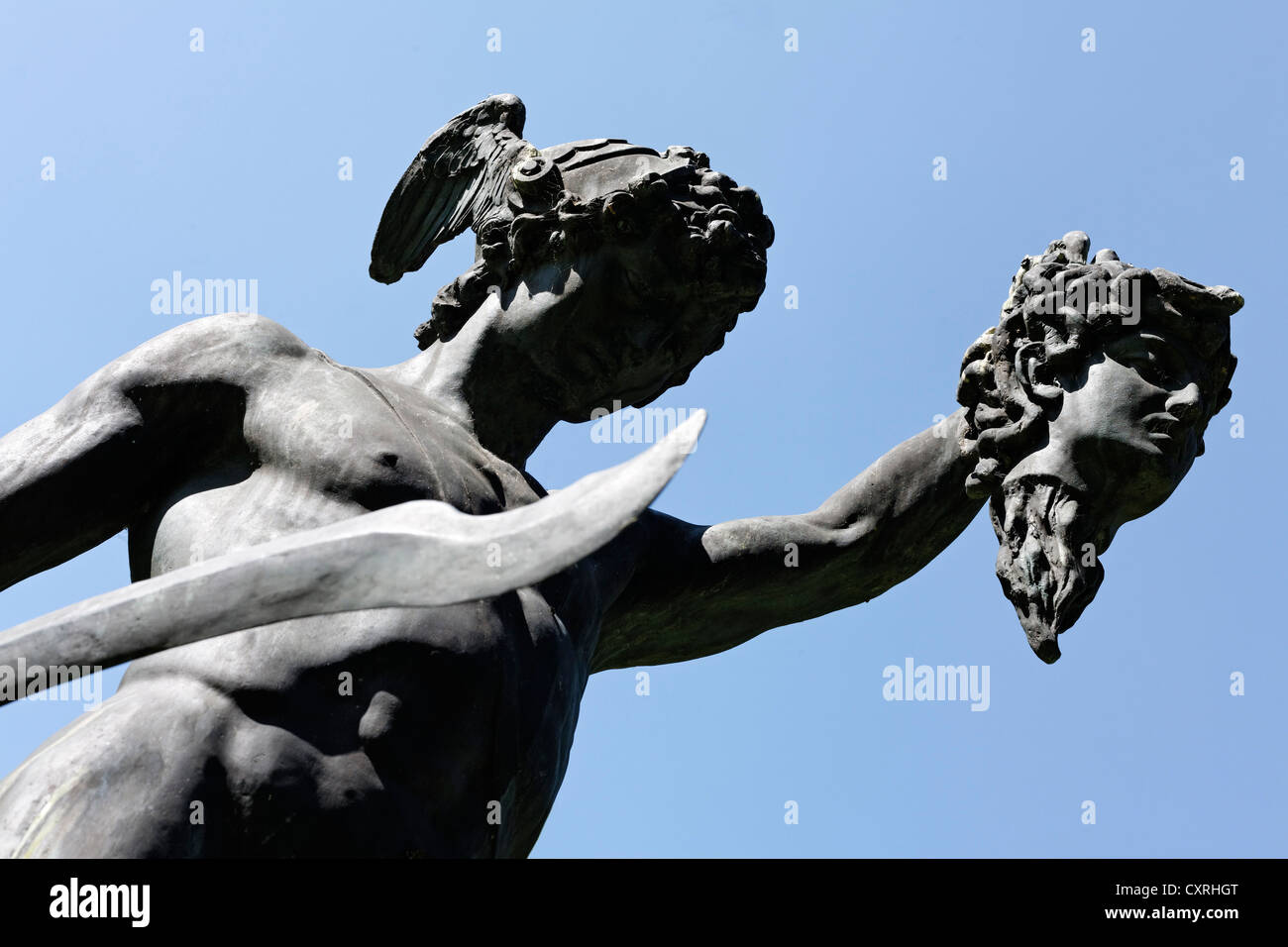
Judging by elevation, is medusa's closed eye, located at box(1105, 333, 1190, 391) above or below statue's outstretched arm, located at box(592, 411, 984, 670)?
above

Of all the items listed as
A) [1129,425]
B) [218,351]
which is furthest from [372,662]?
[1129,425]

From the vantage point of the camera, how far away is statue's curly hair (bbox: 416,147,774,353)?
7570 mm

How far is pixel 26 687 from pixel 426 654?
1.11 meters

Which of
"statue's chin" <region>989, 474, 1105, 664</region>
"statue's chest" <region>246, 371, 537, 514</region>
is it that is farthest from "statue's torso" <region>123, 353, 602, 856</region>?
"statue's chin" <region>989, 474, 1105, 664</region>

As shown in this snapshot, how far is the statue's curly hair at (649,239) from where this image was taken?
7.57 metres

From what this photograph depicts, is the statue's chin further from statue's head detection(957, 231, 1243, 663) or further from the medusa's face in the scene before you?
the medusa's face

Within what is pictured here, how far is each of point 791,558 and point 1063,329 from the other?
1346 mm

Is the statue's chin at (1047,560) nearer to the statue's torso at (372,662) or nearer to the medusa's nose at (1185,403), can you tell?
the medusa's nose at (1185,403)

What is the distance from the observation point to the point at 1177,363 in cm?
682

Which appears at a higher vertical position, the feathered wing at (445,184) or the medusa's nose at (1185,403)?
the feathered wing at (445,184)

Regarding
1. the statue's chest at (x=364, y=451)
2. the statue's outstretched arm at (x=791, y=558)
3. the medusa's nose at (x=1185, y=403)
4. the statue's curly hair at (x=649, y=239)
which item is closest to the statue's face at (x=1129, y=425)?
the medusa's nose at (x=1185, y=403)

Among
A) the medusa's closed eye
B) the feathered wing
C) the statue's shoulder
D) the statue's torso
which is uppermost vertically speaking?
the feathered wing

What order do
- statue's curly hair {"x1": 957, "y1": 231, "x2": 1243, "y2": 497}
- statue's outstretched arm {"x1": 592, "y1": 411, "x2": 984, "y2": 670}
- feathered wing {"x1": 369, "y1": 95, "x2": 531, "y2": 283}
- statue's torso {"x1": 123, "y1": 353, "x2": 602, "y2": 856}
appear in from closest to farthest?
statue's torso {"x1": 123, "y1": 353, "x2": 602, "y2": 856}
statue's curly hair {"x1": 957, "y1": 231, "x2": 1243, "y2": 497}
statue's outstretched arm {"x1": 592, "y1": 411, "x2": 984, "y2": 670}
feathered wing {"x1": 369, "y1": 95, "x2": 531, "y2": 283}

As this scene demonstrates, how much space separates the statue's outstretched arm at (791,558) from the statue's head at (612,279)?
565 mm
